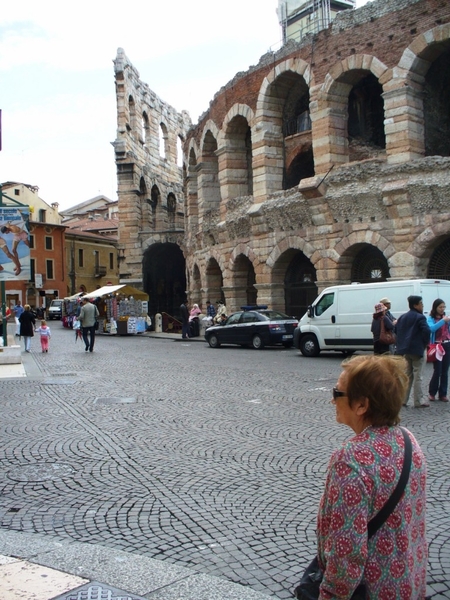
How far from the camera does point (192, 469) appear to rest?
237 inches

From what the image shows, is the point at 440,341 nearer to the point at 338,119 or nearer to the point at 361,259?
the point at 361,259

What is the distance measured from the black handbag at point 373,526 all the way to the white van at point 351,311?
14148 mm

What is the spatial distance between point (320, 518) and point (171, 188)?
4376 cm

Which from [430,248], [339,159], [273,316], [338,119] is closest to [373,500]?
[430,248]

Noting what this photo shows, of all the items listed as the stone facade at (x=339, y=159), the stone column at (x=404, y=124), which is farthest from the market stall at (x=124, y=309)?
the stone column at (x=404, y=124)

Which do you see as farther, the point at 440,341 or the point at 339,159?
the point at 339,159

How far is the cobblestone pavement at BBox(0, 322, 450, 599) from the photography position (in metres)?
4.11

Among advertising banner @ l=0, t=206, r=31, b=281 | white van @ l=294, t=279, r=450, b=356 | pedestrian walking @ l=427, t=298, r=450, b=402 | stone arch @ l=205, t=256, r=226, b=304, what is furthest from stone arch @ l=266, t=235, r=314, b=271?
pedestrian walking @ l=427, t=298, r=450, b=402

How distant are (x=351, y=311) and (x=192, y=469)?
477 inches

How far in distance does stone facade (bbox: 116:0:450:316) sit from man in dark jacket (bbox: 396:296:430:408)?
11.3m

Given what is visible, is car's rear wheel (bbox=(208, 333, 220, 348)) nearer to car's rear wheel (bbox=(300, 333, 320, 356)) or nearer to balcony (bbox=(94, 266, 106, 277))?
car's rear wheel (bbox=(300, 333, 320, 356))

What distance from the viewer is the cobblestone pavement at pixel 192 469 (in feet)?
13.5

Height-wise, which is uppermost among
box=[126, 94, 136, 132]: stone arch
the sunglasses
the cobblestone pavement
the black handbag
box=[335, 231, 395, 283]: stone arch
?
box=[126, 94, 136, 132]: stone arch

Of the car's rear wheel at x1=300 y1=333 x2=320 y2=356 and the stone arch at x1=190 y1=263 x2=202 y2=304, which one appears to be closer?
the car's rear wheel at x1=300 y1=333 x2=320 y2=356
